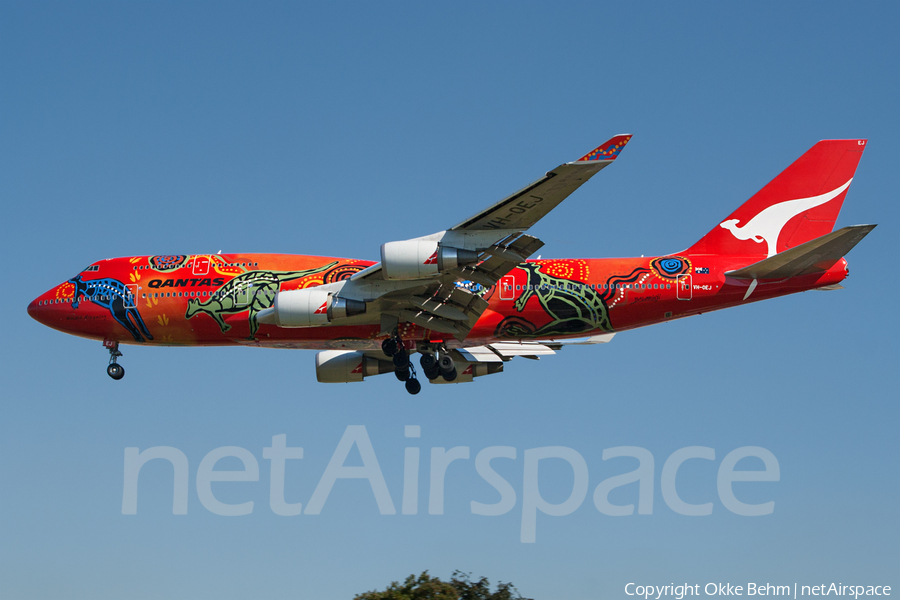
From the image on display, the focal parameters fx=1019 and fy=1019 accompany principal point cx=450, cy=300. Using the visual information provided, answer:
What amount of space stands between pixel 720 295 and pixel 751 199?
15.6ft

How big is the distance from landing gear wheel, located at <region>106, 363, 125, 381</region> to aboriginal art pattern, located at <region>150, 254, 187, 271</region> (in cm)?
383

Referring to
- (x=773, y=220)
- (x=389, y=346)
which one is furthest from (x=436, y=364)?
(x=773, y=220)

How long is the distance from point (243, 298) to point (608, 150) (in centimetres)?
1440

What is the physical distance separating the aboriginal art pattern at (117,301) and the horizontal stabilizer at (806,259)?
1919 centimetres

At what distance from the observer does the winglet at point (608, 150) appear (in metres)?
23.7

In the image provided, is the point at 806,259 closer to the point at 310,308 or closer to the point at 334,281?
the point at 334,281

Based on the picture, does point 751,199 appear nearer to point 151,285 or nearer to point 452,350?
point 452,350

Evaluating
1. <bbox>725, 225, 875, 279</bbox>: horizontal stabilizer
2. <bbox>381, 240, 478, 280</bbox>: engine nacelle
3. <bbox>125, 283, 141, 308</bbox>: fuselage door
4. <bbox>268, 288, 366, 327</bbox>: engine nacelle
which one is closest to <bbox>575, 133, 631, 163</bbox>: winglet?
<bbox>381, 240, 478, 280</bbox>: engine nacelle

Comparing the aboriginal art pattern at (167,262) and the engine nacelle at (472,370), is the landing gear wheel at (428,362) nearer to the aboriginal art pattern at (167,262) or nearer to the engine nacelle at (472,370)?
the engine nacelle at (472,370)

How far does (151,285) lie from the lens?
111ft

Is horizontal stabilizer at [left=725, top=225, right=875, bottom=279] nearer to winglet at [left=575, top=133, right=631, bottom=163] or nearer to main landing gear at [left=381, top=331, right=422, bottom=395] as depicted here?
winglet at [left=575, top=133, right=631, bottom=163]

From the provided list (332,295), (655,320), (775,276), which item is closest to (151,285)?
(332,295)

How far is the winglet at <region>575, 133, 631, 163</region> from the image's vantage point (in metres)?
23.7

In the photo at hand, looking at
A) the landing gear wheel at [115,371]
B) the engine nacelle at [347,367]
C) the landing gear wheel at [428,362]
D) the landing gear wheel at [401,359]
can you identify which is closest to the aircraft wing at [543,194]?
the landing gear wheel at [401,359]
